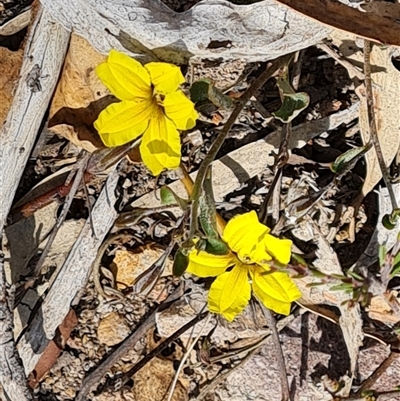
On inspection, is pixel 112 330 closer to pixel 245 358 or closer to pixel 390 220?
pixel 245 358

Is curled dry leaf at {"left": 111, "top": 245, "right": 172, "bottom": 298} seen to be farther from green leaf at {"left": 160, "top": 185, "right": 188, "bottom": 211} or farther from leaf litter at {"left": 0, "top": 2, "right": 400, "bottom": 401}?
green leaf at {"left": 160, "top": 185, "right": 188, "bottom": 211}

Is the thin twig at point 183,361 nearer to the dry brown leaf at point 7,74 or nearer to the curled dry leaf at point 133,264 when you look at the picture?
the curled dry leaf at point 133,264

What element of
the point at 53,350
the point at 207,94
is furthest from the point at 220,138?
the point at 53,350

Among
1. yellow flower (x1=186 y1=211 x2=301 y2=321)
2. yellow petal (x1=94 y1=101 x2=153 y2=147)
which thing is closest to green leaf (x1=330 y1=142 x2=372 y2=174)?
yellow flower (x1=186 y1=211 x2=301 y2=321)

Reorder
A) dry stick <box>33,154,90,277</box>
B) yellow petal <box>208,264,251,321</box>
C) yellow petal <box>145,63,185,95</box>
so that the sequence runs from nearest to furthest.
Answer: yellow petal <box>145,63,185,95</box>
yellow petal <box>208,264,251,321</box>
dry stick <box>33,154,90,277</box>

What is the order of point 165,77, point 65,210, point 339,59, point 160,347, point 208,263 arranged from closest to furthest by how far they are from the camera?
point 165,77 < point 208,263 < point 339,59 < point 65,210 < point 160,347

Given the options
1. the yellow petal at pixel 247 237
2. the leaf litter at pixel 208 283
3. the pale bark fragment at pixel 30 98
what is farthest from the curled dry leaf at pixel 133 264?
the yellow petal at pixel 247 237
